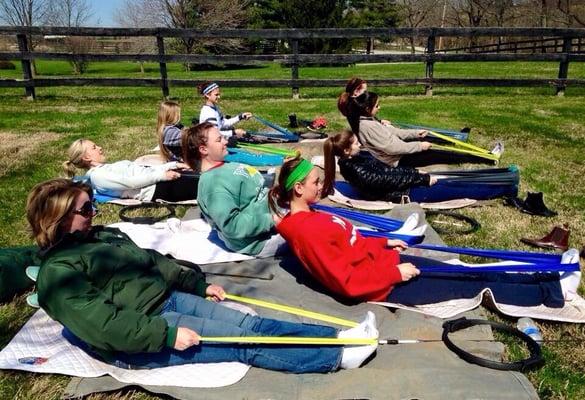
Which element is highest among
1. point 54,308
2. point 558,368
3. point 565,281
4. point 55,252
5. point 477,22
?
point 477,22

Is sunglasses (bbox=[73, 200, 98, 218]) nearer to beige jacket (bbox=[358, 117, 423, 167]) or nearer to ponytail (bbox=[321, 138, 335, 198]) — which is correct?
ponytail (bbox=[321, 138, 335, 198])

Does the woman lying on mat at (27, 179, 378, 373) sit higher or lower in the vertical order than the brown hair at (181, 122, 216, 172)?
lower

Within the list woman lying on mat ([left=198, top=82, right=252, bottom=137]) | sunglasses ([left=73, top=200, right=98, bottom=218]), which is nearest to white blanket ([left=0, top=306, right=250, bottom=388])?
sunglasses ([left=73, top=200, right=98, bottom=218])

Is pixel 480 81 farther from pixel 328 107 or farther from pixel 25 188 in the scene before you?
pixel 25 188

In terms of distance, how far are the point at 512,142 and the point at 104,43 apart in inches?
1560

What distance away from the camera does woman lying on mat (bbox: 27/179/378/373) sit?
2.89 meters

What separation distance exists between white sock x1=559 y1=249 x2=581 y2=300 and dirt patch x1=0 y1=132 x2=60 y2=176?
717 centimetres

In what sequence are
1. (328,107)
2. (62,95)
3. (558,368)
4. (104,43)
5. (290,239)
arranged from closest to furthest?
(558,368) → (290,239) → (328,107) → (62,95) → (104,43)

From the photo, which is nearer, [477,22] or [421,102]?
[421,102]

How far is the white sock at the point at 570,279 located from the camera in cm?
376

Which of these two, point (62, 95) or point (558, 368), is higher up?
point (62, 95)

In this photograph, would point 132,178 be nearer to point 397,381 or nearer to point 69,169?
point 69,169

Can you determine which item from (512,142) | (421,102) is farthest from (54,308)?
(421,102)

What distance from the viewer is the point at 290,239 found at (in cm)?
374
